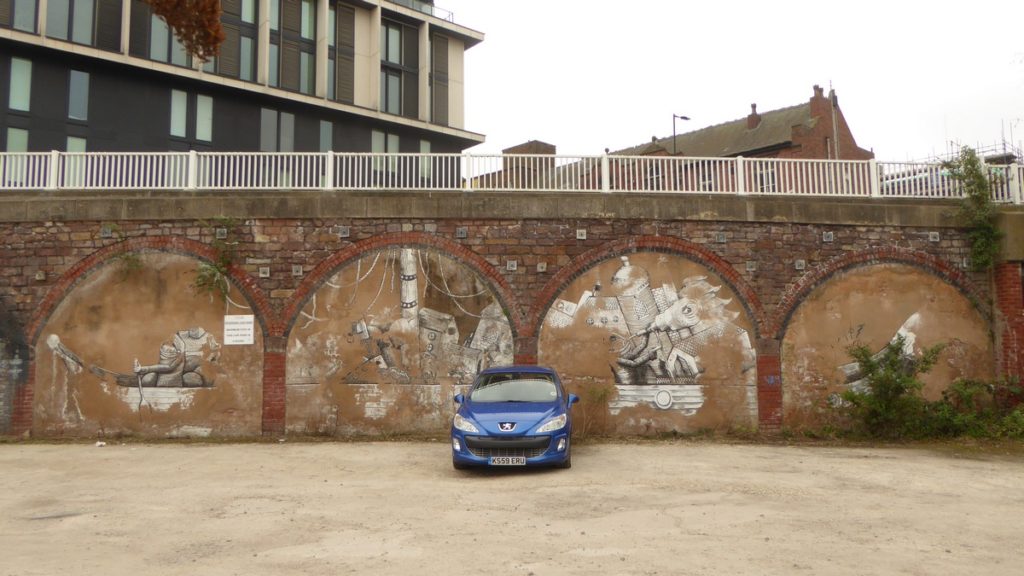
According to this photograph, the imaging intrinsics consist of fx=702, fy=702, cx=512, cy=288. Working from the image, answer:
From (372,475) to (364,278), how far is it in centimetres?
489

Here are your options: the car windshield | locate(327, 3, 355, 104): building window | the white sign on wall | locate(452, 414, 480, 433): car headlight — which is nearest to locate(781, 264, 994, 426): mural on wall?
the car windshield

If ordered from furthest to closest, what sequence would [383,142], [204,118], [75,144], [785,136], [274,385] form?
[785,136], [383,142], [204,118], [75,144], [274,385]

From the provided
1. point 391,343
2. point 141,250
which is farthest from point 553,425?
point 141,250

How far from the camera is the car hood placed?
32.4ft

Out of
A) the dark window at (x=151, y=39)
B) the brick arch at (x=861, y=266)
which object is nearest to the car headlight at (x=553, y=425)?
the brick arch at (x=861, y=266)

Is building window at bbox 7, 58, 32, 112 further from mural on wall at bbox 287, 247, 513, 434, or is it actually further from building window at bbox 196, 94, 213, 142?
mural on wall at bbox 287, 247, 513, 434

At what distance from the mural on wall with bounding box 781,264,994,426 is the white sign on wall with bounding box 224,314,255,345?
1049 cm

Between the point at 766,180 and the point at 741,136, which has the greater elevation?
the point at 741,136

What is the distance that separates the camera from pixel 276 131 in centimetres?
3108

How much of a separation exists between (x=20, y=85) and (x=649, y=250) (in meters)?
24.7

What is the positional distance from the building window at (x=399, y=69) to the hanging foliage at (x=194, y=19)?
707 inches

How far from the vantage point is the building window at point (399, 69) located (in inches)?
1345

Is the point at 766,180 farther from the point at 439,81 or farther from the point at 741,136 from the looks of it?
the point at 741,136

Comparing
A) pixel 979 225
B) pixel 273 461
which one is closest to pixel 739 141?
pixel 979 225
